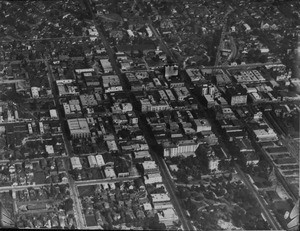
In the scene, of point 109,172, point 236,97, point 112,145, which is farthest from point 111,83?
point 109,172

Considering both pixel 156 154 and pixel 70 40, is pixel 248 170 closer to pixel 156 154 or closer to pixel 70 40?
pixel 156 154

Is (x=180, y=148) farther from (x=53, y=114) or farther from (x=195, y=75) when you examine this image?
(x=195, y=75)

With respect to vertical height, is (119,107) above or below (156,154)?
above

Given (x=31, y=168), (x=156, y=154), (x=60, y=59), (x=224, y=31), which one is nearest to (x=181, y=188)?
(x=156, y=154)

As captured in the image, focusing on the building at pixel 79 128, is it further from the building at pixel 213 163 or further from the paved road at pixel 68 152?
the building at pixel 213 163

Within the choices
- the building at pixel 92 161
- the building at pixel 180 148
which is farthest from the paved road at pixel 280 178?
the building at pixel 92 161

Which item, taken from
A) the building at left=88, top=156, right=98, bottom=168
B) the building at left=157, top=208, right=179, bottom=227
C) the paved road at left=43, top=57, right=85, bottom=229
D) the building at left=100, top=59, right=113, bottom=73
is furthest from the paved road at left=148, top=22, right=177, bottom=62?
the building at left=157, top=208, right=179, bottom=227

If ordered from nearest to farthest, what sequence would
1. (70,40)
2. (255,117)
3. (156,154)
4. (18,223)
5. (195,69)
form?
1. (18,223)
2. (156,154)
3. (255,117)
4. (195,69)
5. (70,40)

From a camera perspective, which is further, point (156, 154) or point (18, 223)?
point (156, 154)
